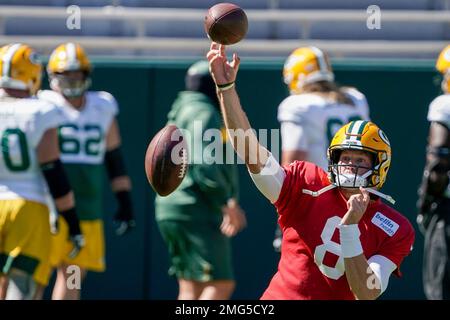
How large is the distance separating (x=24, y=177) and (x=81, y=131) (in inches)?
44.2

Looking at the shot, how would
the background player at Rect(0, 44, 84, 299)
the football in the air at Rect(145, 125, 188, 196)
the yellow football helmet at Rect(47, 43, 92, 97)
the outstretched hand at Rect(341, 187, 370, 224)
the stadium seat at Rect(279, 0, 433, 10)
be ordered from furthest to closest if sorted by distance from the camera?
the stadium seat at Rect(279, 0, 433, 10) < the yellow football helmet at Rect(47, 43, 92, 97) < the background player at Rect(0, 44, 84, 299) < the football in the air at Rect(145, 125, 188, 196) < the outstretched hand at Rect(341, 187, 370, 224)

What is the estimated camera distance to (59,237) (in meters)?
7.65

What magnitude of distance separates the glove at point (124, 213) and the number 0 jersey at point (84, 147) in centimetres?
17

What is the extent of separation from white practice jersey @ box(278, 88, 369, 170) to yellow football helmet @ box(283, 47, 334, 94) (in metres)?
0.14

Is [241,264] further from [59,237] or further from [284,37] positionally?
[284,37]

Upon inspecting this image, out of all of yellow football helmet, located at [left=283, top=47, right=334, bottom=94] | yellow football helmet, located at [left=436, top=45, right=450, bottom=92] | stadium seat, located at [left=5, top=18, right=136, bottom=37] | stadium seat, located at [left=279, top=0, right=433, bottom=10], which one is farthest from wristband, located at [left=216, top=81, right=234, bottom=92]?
stadium seat, located at [left=279, top=0, right=433, bottom=10]

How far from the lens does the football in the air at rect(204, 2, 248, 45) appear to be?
196 inches

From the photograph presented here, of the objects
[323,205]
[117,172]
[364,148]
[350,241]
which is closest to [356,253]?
[350,241]

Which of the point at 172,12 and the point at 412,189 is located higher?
the point at 172,12

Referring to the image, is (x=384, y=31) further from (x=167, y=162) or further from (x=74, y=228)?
(x=167, y=162)

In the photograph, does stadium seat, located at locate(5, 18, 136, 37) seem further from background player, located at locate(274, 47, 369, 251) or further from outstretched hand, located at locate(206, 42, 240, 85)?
outstretched hand, located at locate(206, 42, 240, 85)
